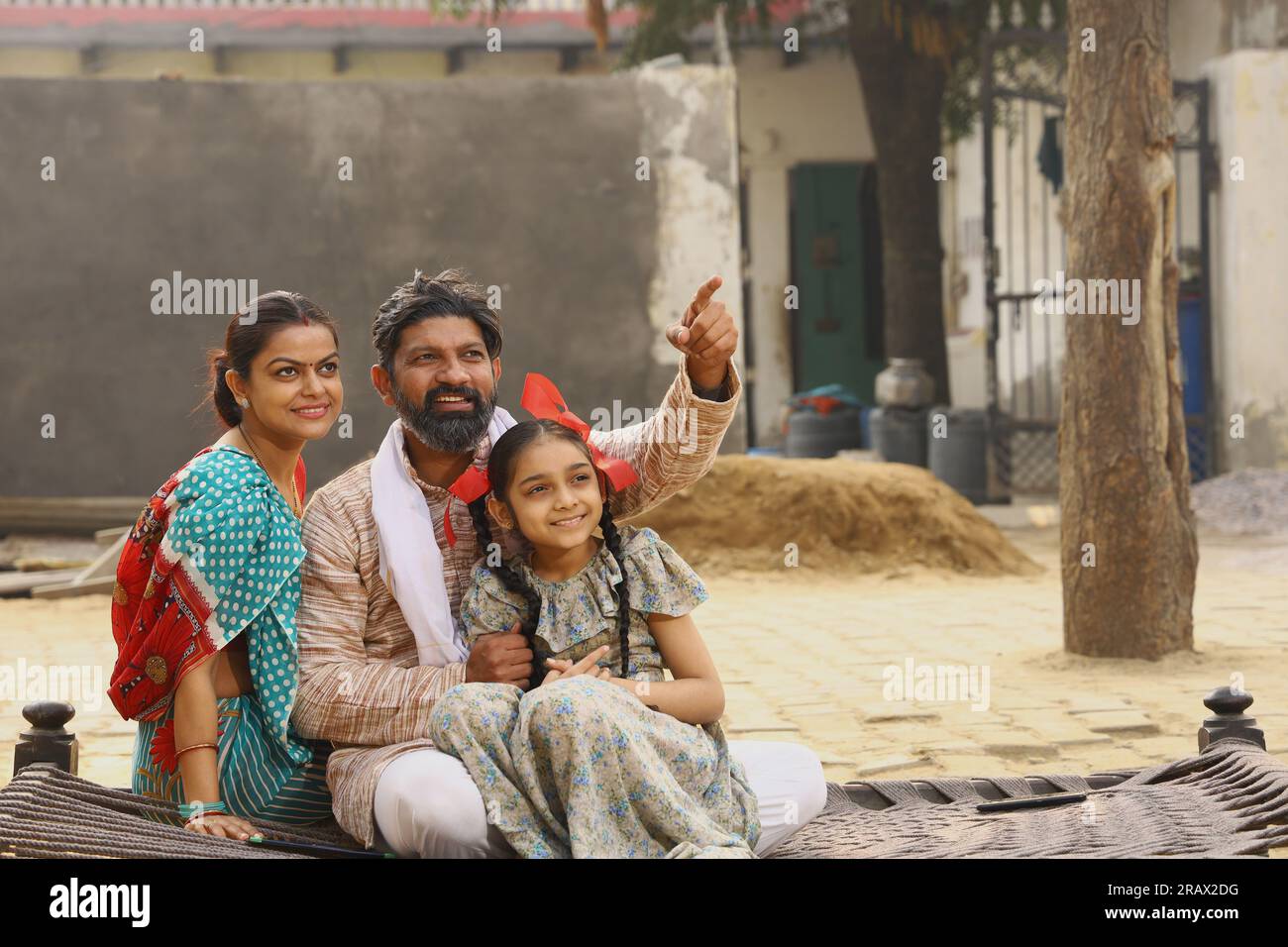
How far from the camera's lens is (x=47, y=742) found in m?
3.85

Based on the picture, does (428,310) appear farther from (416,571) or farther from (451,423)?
(416,571)

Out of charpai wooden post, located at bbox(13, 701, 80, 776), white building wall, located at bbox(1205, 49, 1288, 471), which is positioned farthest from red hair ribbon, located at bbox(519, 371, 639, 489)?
white building wall, located at bbox(1205, 49, 1288, 471)

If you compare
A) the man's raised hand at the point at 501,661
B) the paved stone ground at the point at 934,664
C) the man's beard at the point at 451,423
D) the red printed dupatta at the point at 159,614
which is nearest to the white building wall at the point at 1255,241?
the paved stone ground at the point at 934,664

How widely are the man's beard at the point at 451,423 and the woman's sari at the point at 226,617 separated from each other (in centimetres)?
31

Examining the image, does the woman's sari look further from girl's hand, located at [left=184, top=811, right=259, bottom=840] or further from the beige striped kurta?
girl's hand, located at [left=184, top=811, right=259, bottom=840]

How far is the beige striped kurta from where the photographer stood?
3160mm

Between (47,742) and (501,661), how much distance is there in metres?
1.37

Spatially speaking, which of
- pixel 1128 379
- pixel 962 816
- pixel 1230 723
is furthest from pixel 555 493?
pixel 1128 379

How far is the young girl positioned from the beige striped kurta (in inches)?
4.9

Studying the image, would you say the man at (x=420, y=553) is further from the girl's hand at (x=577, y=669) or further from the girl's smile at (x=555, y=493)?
the girl's smile at (x=555, y=493)

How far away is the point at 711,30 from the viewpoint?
53.0 ft

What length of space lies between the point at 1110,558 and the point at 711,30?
10774mm

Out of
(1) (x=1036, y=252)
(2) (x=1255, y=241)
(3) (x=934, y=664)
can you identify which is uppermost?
(1) (x=1036, y=252)
